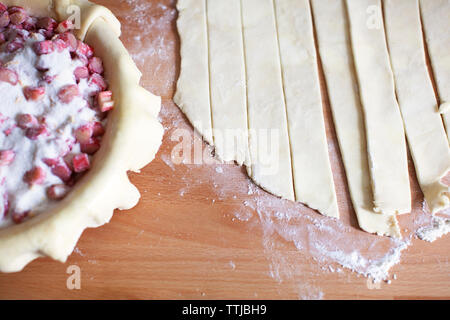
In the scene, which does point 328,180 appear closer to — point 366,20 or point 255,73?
point 255,73

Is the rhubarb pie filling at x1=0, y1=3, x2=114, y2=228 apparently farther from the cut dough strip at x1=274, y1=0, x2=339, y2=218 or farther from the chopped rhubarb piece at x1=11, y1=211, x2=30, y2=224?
the cut dough strip at x1=274, y1=0, x2=339, y2=218

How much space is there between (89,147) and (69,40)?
0.36 metres

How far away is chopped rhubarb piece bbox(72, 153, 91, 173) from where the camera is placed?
130 cm

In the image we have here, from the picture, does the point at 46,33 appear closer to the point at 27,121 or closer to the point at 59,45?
the point at 59,45

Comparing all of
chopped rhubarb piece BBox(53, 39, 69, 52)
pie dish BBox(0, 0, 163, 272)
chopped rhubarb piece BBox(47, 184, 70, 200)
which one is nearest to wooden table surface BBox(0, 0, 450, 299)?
pie dish BBox(0, 0, 163, 272)

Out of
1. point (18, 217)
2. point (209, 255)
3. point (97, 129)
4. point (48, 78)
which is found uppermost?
point (48, 78)

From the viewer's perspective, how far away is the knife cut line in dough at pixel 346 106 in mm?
1518

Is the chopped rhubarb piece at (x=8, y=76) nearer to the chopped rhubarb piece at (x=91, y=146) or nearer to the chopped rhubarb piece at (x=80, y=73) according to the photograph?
the chopped rhubarb piece at (x=80, y=73)

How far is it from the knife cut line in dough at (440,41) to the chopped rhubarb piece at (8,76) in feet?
4.68

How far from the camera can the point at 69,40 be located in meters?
1.44

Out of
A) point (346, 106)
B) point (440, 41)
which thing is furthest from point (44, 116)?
point (440, 41)

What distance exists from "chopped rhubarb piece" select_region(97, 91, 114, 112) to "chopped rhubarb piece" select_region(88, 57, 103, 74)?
11 centimetres

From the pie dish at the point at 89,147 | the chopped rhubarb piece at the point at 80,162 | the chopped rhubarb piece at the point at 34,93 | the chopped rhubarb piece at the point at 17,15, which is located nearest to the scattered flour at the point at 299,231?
the pie dish at the point at 89,147

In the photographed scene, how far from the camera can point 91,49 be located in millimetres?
1534
